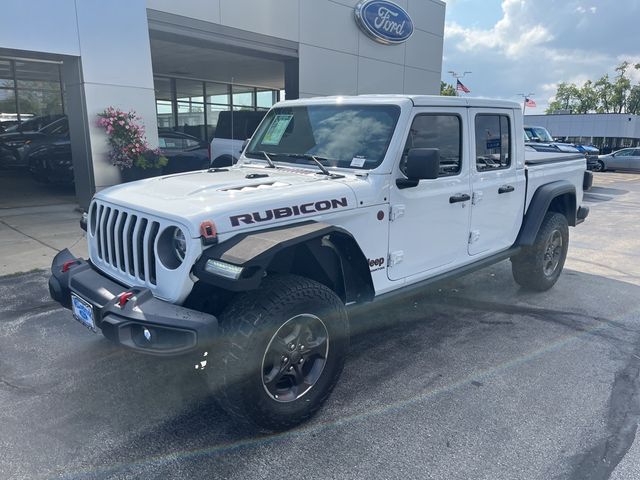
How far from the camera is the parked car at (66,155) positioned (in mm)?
11766

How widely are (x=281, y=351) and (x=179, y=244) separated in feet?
2.73

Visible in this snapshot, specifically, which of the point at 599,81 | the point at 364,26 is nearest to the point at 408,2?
the point at 364,26

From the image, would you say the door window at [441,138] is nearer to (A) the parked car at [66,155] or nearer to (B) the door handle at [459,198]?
(B) the door handle at [459,198]

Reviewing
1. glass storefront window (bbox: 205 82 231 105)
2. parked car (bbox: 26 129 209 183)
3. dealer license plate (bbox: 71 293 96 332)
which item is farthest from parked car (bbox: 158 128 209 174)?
glass storefront window (bbox: 205 82 231 105)

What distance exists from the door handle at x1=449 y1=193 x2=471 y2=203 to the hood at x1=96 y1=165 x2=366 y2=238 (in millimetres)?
949

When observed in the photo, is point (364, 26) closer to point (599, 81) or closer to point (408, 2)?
point (408, 2)

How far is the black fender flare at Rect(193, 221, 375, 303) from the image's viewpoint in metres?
2.58

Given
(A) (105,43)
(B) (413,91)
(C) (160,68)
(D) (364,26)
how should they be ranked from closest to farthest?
1. (A) (105,43)
2. (D) (364,26)
3. (B) (413,91)
4. (C) (160,68)

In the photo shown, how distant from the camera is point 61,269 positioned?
11.2 ft

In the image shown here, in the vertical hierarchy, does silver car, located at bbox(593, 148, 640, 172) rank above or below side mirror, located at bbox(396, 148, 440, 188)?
Answer: below

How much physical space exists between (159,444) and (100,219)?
4.93 feet

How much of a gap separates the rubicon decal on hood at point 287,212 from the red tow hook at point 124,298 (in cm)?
66

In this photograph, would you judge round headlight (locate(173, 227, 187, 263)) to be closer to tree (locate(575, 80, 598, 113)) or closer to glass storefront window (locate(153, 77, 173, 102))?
glass storefront window (locate(153, 77, 173, 102))

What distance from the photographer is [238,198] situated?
298cm
